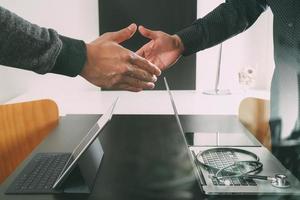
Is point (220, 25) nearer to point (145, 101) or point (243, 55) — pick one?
point (145, 101)

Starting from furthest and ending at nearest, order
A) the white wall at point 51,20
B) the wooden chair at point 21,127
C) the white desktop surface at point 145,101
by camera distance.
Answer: the white wall at point 51,20, the white desktop surface at point 145,101, the wooden chair at point 21,127

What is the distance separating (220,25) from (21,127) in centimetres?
85

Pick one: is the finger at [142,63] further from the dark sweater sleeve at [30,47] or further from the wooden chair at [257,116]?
the wooden chair at [257,116]

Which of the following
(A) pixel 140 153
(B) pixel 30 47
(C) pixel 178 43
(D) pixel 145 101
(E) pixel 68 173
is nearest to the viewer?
(E) pixel 68 173

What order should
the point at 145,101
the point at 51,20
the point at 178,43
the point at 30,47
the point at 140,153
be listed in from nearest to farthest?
the point at 30,47
the point at 140,153
the point at 178,43
the point at 145,101
the point at 51,20

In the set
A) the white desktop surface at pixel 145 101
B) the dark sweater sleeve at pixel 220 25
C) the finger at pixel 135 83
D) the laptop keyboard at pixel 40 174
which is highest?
the dark sweater sleeve at pixel 220 25

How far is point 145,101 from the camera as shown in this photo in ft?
7.93

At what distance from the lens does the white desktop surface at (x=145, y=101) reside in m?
2.19

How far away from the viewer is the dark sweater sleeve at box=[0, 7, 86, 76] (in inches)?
37.9

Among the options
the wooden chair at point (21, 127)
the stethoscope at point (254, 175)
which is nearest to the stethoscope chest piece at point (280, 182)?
the stethoscope at point (254, 175)

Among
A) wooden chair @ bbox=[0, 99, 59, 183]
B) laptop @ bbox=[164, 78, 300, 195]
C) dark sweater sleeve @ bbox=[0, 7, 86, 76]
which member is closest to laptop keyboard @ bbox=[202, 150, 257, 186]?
laptop @ bbox=[164, 78, 300, 195]

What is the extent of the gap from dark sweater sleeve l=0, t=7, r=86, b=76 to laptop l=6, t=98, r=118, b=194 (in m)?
0.18

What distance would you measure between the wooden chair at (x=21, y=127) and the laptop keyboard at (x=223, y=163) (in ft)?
2.31

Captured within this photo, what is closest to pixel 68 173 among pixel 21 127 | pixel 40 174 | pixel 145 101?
pixel 40 174
